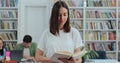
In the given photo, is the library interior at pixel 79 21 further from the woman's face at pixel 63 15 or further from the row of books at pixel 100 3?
the woman's face at pixel 63 15

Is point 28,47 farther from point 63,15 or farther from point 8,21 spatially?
point 63,15

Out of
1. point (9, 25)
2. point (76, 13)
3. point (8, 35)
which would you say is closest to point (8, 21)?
point (9, 25)

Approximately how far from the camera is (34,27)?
720 centimetres

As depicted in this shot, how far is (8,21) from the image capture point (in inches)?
281

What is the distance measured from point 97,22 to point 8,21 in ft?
8.24

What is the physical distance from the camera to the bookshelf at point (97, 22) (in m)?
6.91

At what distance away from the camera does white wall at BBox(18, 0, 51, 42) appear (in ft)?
23.1

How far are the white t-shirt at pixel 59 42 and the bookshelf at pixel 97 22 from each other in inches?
182

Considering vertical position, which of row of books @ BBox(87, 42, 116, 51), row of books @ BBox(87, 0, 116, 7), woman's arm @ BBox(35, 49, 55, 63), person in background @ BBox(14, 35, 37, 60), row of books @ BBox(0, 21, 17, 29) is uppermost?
row of books @ BBox(87, 0, 116, 7)

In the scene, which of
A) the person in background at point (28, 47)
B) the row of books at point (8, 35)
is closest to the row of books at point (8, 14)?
the row of books at point (8, 35)

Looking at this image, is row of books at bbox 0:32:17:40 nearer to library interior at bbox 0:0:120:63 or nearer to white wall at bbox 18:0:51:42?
library interior at bbox 0:0:120:63

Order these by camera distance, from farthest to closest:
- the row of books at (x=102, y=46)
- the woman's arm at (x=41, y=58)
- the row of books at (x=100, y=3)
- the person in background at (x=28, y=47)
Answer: the row of books at (x=102, y=46) < the row of books at (x=100, y=3) < the person in background at (x=28, y=47) < the woman's arm at (x=41, y=58)

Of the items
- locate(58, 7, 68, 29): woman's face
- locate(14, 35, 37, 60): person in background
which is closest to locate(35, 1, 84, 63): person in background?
locate(58, 7, 68, 29): woman's face

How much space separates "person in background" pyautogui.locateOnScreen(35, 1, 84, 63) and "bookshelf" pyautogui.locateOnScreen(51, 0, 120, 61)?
15.2 feet
